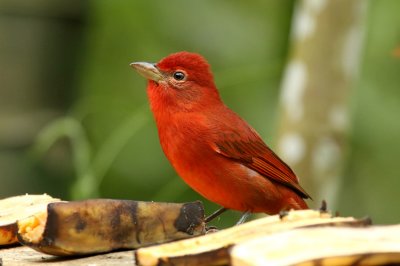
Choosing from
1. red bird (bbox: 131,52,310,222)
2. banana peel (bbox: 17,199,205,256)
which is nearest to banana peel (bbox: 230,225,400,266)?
banana peel (bbox: 17,199,205,256)

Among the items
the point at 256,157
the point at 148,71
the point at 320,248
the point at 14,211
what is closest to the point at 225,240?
the point at 320,248

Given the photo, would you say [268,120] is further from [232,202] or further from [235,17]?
[232,202]

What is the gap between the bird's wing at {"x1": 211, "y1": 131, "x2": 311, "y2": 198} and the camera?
379cm

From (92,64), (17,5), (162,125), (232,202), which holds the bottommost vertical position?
(232,202)

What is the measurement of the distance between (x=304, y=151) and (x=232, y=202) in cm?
164

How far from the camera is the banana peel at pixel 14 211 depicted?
316 cm

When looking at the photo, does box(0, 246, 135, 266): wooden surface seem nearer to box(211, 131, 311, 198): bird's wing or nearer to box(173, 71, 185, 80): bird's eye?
box(211, 131, 311, 198): bird's wing

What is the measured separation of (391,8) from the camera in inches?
276

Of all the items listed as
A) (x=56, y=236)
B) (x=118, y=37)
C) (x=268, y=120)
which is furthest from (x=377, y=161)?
(x=56, y=236)

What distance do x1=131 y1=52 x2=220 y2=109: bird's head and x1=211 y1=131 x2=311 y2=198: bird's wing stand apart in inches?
8.2

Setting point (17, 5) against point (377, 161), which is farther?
point (17, 5)

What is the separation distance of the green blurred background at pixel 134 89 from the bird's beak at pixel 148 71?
7.17 ft

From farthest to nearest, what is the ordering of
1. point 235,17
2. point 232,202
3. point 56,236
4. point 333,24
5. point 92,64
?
point 92,64
point 235,17
point 333,24
point 232,202
point 56,236

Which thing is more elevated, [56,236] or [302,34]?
[302,34]
